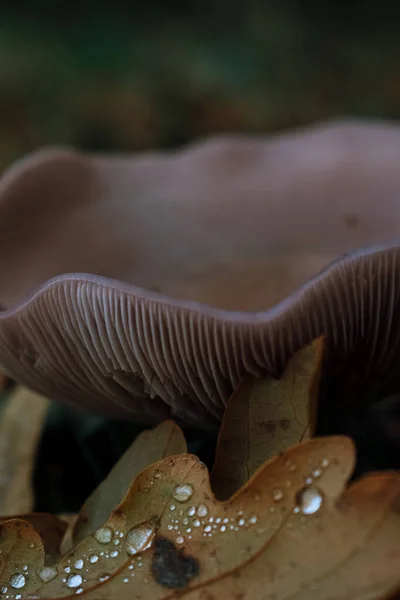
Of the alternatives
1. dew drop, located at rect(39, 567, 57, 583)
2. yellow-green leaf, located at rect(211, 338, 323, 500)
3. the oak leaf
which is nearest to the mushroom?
yellow-green leaf, located at rect(211, 338, 323, 500)

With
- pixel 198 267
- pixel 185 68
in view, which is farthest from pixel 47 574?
pixel 185 68

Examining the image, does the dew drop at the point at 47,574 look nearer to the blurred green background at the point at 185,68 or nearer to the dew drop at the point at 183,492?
the dew drop at the point at 183,492

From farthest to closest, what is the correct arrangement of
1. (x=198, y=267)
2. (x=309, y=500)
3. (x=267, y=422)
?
(x=198, y=267)
(x=267, y=422)
(x=309, y=500)

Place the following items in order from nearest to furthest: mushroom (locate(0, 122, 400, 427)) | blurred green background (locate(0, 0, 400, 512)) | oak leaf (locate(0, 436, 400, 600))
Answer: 1. oak leaf (locate(0, 436, 400, 600))
2. mushroom (locate(0, 122, 400, 427))
3. blurred green background (locate(0, 0, 400, 512))

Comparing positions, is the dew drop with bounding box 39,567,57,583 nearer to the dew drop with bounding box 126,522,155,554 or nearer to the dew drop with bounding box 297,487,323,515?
the dew drop with bounding box 126,522,155,554

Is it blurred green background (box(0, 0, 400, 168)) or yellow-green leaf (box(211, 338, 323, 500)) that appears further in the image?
blurred green background (box(0, 0, 400, 168))

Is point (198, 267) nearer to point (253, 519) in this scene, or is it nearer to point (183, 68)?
point (253, 519)

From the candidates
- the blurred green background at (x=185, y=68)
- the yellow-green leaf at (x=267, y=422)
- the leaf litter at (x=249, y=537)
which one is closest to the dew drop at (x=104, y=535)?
the leaf litter at (x=249, y=537)
